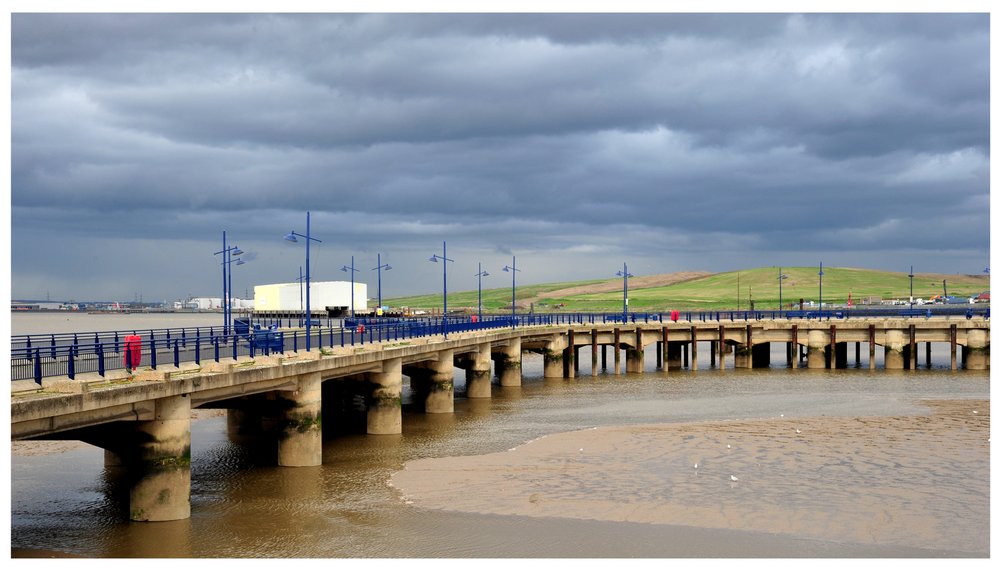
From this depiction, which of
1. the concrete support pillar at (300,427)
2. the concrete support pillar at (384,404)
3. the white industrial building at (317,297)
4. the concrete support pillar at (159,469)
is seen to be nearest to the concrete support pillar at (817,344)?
the concrete support pillar at (384,404)

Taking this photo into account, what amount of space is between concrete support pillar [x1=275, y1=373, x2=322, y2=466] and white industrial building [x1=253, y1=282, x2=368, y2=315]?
112m

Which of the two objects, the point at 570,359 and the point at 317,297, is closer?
the point at 570,359

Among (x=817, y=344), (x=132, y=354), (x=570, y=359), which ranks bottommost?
(x=570, y=359)

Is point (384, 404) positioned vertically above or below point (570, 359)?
above

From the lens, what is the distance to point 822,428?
38062 mm

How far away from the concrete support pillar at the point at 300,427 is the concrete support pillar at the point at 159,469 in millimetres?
7194

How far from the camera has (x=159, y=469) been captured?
23438mm

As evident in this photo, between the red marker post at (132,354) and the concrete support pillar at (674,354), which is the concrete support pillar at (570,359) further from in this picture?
the red marker post at (132,354)

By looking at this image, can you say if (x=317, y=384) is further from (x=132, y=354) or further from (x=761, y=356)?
(x=761, y=356)

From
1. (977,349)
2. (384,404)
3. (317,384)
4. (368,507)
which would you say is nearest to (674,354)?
(977,349)

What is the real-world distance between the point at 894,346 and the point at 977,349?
569cm

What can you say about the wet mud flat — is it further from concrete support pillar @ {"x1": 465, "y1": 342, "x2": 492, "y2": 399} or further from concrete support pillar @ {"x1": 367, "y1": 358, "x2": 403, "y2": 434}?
concrete support pillar @ {"x1": 465, "y1": 342, "x2": 492, "y2": 399}

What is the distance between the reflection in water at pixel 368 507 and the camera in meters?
21.5

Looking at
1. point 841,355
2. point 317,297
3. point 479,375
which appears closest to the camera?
point 479,375
